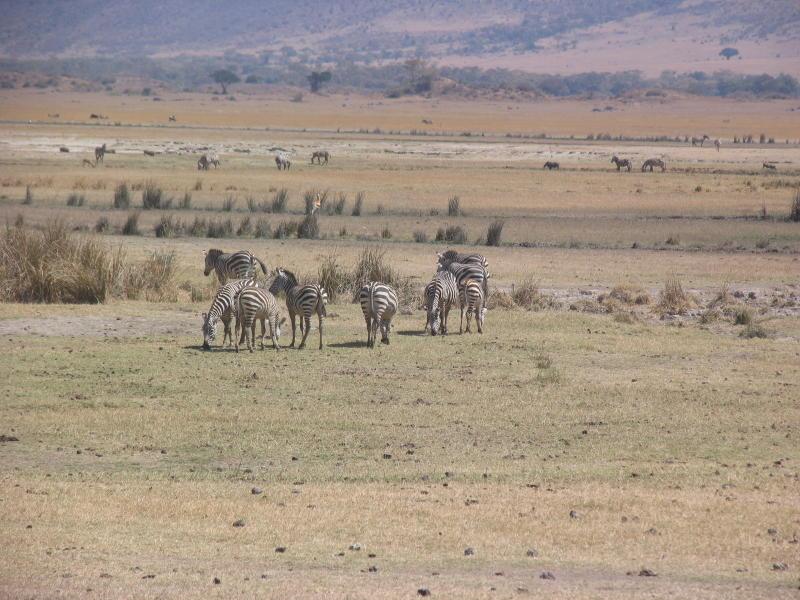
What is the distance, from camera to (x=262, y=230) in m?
35.6

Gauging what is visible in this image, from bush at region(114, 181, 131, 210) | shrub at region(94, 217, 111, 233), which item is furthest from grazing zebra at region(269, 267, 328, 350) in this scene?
bush at region(114, 181, 131, 210)

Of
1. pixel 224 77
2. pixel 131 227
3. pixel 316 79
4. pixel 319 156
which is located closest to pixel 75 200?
pixel 131 227

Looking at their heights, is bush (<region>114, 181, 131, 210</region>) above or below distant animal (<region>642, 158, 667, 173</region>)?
below

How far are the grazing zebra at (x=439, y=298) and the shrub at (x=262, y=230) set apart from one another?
14.5 metres

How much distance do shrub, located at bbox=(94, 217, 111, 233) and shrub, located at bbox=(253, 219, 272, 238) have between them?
403 cm

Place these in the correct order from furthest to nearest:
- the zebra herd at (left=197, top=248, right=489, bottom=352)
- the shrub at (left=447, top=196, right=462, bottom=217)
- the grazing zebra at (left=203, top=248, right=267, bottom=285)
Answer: the shrub at (left=447, top=196, right=462, bottom=217) → the grazing zebra at (left=203, top=248, right=267, bottom=285) → the zebra herd at (left=197, top=248, right=489, bottom=352)

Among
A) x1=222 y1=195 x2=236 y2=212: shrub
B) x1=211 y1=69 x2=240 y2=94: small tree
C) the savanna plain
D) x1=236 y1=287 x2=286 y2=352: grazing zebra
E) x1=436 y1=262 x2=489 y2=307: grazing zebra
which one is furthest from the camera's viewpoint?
x1=211 y1=69 x2=240 y2=94: small tree

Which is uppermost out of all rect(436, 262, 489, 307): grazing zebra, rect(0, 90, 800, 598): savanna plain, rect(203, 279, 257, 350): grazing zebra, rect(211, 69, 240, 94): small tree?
rect(211, 69, 240, 94): small tree

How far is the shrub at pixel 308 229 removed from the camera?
116 ft

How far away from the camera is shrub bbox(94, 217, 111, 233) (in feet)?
115

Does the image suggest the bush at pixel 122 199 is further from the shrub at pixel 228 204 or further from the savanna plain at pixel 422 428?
the shrub at pixel 228 204

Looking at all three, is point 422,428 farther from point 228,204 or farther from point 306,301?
point 228,204

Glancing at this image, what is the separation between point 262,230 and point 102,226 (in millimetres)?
4327

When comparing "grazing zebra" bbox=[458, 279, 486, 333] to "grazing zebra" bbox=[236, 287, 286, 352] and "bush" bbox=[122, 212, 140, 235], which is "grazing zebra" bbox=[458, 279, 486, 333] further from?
"bush" bbox=[122, 212, 140, 235]
